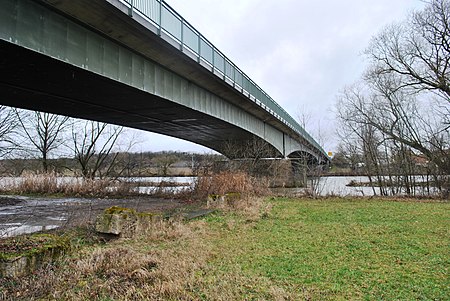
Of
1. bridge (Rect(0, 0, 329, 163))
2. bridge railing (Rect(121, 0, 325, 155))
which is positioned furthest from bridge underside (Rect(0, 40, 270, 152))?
bridge railing (Rect(121, 0, 325, 155))

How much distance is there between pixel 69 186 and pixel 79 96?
9.04 m

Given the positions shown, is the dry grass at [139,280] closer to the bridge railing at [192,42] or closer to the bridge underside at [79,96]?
the bridge underside at [79,96]

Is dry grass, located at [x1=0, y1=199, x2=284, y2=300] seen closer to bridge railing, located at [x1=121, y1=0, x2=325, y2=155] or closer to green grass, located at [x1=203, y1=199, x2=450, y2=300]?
green grass, located at [x1=203, y1=199, x2=450, y2=300]

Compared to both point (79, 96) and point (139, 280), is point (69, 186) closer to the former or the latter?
point (79, 96)

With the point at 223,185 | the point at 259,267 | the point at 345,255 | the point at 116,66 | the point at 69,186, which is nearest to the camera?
the point at 259,267

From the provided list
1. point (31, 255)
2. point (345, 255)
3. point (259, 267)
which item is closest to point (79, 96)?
point (31, 255)

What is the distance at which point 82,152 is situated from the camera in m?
34.2

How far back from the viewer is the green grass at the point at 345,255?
495cm

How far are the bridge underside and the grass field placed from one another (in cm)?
608

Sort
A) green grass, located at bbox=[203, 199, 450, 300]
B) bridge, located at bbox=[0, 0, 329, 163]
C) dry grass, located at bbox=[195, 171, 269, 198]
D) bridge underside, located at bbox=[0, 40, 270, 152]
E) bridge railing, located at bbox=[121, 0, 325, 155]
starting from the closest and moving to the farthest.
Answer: green grass, located at bbox=[203, 199, 450, 300]
bridge, located at bbox=[0, 0, 329, 163]
bridge underside, located at bbox=[0, 40, 270, 152]
bridge railing, located at bbox=[121, 0, 325, 155]
dry grass, located at bbox=[195, 171, 269, 198]

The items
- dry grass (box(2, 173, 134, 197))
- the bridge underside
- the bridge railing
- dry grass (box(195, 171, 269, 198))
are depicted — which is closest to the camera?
the bridge underside

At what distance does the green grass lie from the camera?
4.95 meters

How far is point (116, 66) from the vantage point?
1170 centimetres

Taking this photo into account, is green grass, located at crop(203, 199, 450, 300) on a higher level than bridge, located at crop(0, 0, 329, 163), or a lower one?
lower
